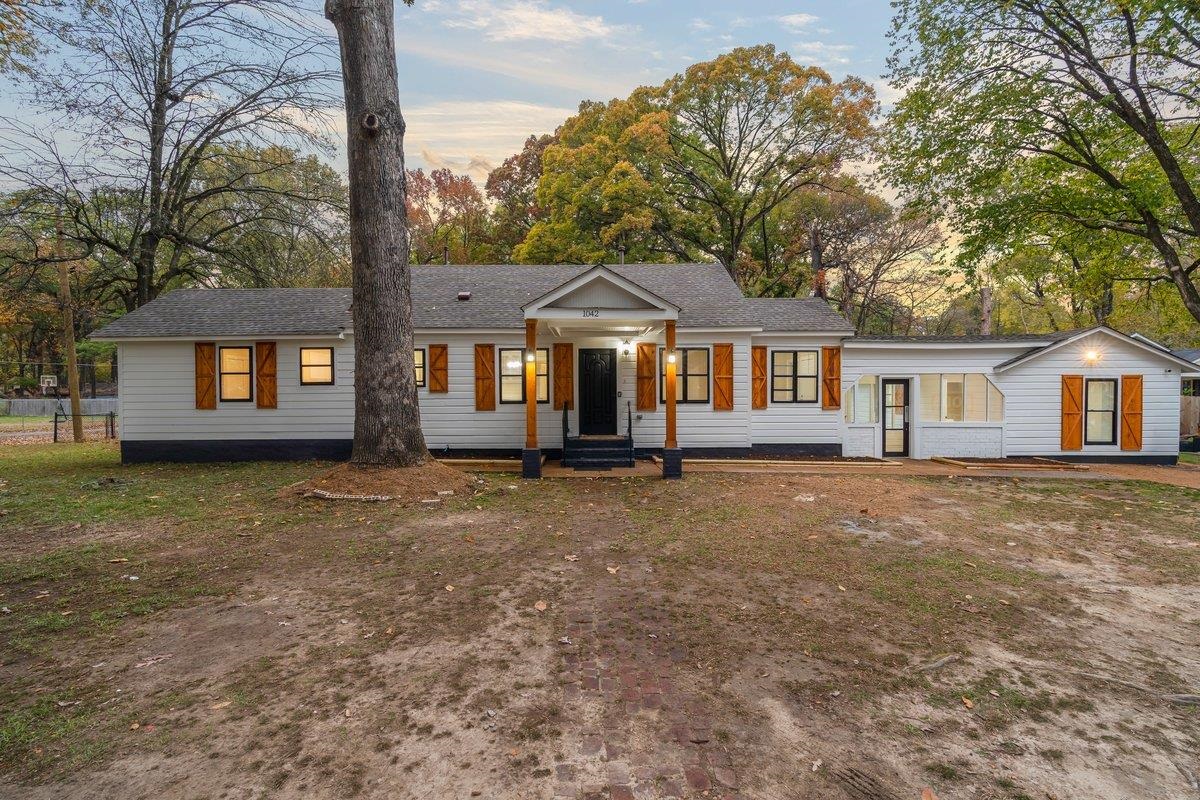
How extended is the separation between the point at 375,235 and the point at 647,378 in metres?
6.83

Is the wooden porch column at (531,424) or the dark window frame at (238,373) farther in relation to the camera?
the dark window frame at (238,373)

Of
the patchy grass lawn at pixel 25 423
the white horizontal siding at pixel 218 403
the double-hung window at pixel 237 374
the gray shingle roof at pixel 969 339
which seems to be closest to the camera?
the white horizontal siding at pixel 218 403

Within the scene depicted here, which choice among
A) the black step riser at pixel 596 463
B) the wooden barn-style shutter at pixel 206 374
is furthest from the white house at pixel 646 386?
the black step riser at pixel 596 463

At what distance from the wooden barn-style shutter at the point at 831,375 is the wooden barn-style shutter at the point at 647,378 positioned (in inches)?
174

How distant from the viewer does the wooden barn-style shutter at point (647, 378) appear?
12531 millimetres

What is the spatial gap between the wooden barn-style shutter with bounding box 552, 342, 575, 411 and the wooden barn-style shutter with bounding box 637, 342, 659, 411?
1.67m

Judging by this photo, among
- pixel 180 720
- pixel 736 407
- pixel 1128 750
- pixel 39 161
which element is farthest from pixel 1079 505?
pixel 39 161

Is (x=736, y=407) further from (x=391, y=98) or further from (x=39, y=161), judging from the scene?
(x=39, y=161)

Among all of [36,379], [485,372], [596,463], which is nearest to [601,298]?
[596,463]

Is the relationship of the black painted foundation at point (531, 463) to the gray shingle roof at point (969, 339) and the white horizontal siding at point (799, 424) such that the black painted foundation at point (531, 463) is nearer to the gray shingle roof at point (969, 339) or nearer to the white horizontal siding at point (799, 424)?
the white horizontal siding at point (799, 424)

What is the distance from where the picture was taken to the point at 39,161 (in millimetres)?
11625

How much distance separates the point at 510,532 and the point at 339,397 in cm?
822

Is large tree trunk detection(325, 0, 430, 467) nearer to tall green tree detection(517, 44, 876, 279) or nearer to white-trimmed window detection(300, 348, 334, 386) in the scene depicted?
white-trimmed window detection(300, 348, 334, 386)

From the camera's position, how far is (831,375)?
1301 centimetres
